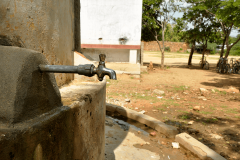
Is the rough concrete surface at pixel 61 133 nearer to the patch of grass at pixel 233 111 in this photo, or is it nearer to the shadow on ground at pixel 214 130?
the shadow on ground at pixel 214 130

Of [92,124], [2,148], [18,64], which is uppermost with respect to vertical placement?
[18,64]

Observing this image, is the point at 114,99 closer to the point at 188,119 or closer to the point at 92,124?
the point at 188,119

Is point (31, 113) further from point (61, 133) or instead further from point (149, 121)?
point (149, 121)

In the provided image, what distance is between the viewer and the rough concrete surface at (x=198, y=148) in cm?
309

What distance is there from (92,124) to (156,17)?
49.5 feet

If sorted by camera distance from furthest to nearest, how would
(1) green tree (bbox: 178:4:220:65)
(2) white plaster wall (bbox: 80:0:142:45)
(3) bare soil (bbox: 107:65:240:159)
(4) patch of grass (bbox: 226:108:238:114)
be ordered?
(1) green tree (bbox: 178:4:220:65) < (2) white plaster wall (bbox: 80:0:142:45) < (4) patch of grass (bbox: 226:108:238:114) < (3) bare soil (bbox: 107:65:240:159)

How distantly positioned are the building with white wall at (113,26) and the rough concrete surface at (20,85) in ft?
31.2

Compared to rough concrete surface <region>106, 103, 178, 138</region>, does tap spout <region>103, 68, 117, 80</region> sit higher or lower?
higher

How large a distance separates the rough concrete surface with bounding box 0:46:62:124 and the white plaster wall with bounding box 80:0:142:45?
9.61 metres

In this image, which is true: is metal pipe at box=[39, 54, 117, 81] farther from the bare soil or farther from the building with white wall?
the building with white wall

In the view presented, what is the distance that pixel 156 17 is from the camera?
51.0ft

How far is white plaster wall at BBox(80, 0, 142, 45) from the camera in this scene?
1026 cm

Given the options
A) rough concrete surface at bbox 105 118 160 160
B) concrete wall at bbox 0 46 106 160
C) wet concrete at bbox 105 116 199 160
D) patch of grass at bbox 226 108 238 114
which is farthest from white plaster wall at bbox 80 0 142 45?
concrete wall at bbox 0 46 106 160

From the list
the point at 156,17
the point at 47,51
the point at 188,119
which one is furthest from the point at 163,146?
the point at 156,17
